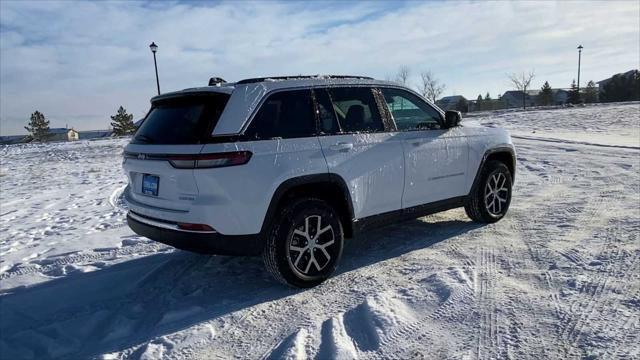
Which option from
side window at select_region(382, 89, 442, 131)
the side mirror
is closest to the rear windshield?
side window at select_region(382, 89, 442, 131)

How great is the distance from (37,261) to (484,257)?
4630mm

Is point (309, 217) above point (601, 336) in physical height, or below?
above

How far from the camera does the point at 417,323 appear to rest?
3.34 metres

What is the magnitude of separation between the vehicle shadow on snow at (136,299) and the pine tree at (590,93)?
6612 cm

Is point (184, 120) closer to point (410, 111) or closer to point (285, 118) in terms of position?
point (285, 118)

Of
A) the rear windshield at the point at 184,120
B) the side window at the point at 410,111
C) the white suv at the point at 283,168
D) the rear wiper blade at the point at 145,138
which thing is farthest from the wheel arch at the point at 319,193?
the rear wiper blade at the point at 145,138

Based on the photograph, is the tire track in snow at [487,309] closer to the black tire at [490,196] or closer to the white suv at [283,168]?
the white suv at [283,168]

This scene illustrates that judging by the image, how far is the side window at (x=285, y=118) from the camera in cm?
375

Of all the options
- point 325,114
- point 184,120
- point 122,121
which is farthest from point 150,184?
point 122,121

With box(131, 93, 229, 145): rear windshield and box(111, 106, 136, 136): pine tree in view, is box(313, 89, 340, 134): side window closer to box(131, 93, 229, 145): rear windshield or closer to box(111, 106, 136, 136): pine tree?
box(131, 93, 229, 145): rear windshield

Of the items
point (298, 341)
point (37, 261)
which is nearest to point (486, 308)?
point (298, 341)

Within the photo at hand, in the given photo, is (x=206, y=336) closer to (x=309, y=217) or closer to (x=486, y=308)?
(x=309, y=217)

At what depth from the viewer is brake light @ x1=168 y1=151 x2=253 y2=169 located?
347 cm

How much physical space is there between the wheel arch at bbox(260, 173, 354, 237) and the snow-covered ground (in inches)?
23.2
